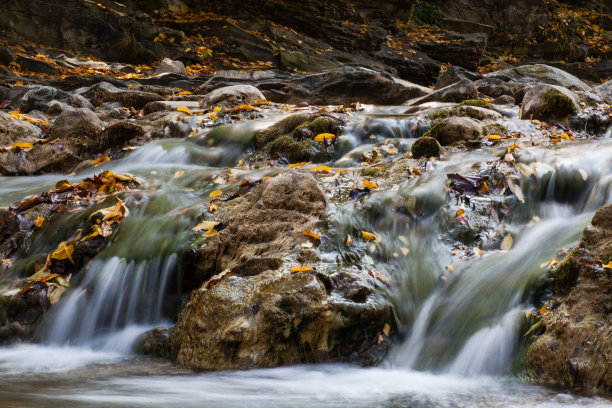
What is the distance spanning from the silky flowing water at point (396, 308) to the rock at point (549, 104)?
226 centimetres

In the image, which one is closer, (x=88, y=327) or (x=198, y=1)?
(x=88, y=327)

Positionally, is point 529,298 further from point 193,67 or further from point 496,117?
point 193,67

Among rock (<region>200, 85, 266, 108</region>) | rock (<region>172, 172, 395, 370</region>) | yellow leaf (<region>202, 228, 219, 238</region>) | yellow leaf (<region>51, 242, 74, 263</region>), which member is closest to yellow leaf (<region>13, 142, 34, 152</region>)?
rock (<region>200, 85, 266, 108</region>)

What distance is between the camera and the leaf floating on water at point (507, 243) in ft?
12.6

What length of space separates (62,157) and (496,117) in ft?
19.1

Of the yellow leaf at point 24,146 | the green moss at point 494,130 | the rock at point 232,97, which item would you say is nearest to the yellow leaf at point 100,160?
the yellow leaf at point 24,146

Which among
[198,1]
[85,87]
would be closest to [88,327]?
[85,87]

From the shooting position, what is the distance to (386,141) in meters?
6.55

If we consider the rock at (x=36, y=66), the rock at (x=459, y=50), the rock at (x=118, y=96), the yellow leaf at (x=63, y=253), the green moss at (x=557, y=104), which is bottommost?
the yellow leaf at (x=63, y=253)

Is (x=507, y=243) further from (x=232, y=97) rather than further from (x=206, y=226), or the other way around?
(x=232, y=97)

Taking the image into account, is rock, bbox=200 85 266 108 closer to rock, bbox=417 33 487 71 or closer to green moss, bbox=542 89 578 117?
green moss, bbox=542 89 578 117

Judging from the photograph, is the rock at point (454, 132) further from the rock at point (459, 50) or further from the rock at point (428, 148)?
the rock at point (459, 50)

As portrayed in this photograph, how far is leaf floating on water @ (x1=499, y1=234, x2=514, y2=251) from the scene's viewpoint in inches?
151

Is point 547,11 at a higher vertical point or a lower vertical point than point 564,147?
higher
